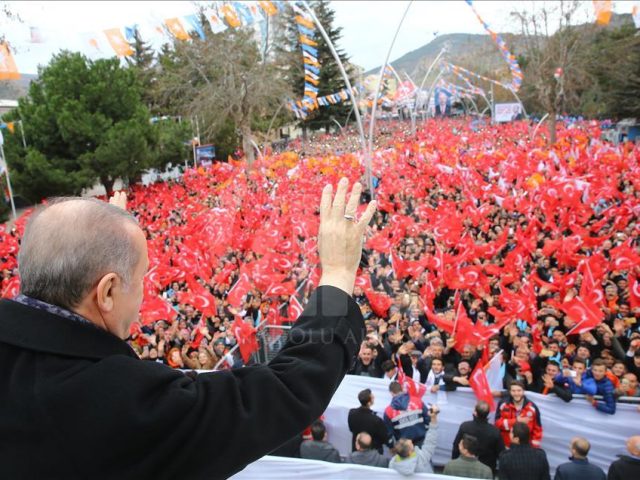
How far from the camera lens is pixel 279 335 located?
8547mm

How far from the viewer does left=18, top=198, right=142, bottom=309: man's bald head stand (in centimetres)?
113

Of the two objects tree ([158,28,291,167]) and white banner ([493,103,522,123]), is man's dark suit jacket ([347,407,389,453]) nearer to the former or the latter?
tree ([158,28,291,167])

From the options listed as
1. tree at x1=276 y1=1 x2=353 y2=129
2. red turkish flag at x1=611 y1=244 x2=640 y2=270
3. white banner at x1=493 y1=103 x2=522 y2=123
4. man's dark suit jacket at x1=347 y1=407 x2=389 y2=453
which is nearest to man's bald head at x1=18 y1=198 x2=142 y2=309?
man's dark suit jacket at x1=347 y1=407 x2=389 y2=453

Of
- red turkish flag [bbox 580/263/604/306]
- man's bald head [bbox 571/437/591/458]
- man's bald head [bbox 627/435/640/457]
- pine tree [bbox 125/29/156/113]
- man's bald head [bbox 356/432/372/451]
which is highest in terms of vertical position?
pine tree [bbox 125/29/156/113]

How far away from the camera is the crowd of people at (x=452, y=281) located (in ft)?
21.7

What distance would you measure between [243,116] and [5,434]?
3471cm

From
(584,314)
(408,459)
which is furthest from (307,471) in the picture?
(584,314)

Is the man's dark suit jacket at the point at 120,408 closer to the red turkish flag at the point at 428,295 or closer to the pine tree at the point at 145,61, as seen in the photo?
the red turkish flag at the point at 428,295

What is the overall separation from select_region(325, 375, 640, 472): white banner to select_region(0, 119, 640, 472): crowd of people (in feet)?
0.45

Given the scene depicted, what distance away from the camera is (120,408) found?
1.01 metres

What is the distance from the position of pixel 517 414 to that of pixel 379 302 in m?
3.59

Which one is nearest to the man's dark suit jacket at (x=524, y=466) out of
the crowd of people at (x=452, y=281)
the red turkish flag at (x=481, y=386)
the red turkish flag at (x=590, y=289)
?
the crowd of people at (x=452, y=281)

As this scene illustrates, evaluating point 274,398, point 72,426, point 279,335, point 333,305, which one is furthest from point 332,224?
point 279,335

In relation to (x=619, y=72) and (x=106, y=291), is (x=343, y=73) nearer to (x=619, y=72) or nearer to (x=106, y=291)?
(x=106, y=291)
